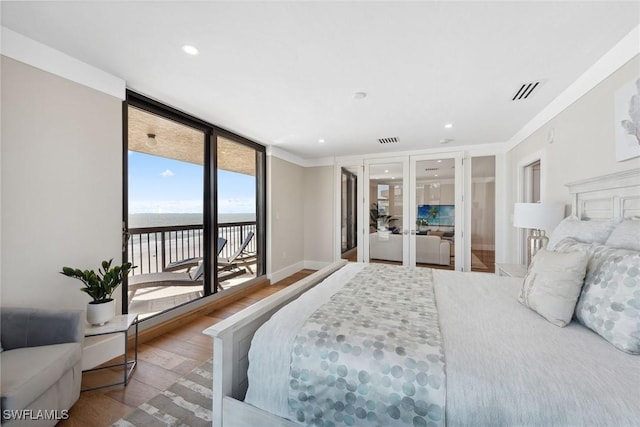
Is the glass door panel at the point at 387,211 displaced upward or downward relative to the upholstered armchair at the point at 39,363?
upward

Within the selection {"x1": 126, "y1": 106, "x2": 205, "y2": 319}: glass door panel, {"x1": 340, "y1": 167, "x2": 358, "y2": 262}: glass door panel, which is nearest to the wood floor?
{"x1": 126, "y1": 106, "x2": 205, "y2": 319}: glass door panel

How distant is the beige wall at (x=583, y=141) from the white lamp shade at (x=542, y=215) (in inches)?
5.5

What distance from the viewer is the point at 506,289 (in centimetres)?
185

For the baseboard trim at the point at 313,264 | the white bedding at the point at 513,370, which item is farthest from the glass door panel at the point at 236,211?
the white bedding at the point at 513,370

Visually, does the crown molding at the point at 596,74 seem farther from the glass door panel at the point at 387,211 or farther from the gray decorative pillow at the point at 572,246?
the glass door panel at the point at 387,211

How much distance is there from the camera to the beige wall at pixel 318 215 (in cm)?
542

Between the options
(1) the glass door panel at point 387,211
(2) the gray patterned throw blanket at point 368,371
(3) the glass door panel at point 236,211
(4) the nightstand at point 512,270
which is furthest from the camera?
(1) the glass door panel at point 387,211

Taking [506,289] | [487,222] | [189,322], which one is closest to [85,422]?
[189,322]

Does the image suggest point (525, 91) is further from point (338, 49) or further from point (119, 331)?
point (119, 331)

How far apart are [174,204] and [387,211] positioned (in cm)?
384

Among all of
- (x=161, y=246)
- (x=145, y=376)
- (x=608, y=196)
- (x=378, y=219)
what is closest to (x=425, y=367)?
(x=608, y=196)

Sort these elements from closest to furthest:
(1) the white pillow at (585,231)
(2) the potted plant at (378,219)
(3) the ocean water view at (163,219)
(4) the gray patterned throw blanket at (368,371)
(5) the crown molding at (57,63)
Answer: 1. (4) the gray patterned throw blanket at (368,371)
2. (1) the white pillow at (585,231)
3. (5) the crown molding at (57,63)
4. (3) the ocean water view at (163,219)
5. (2) the potted plant at (378,219)

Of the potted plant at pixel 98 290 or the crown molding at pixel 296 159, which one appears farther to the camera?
the crown molding at pixel 296 159

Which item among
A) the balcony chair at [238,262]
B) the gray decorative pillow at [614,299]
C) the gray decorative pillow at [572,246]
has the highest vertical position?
the gray decorative pillow at [572,246]
